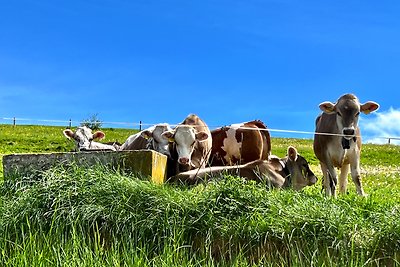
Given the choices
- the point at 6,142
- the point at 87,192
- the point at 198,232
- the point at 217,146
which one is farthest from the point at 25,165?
the point at 6,142

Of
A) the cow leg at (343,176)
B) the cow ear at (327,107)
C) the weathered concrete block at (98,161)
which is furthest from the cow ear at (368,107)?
the weathered concrete block at (98,161)

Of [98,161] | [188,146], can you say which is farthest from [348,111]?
[98,161]

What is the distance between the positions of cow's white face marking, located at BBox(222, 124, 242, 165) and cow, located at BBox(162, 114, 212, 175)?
1.00m

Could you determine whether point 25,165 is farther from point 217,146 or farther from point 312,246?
point 217,146

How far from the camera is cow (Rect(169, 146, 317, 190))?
8922 millimetres

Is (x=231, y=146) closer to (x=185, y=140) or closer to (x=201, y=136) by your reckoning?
(x=201, y=136)

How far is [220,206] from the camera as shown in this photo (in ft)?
22.3

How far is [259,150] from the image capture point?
1370 centimetres

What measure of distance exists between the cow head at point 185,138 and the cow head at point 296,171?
2.10 meters

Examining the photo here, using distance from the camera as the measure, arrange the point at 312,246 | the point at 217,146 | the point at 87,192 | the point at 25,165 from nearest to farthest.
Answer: the point at 312,246 < the point at 87,192 < the point at 25,165 < the point at 217,146

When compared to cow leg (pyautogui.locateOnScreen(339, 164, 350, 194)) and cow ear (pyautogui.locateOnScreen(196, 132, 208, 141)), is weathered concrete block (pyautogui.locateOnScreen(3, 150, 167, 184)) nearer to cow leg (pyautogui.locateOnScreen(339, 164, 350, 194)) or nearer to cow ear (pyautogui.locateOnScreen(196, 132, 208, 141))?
cow ear (pyautogui.locateOnScreen(196, 132, 208, 141))

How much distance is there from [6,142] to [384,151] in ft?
69.9

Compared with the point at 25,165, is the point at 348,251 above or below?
below

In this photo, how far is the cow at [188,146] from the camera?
10680mm
